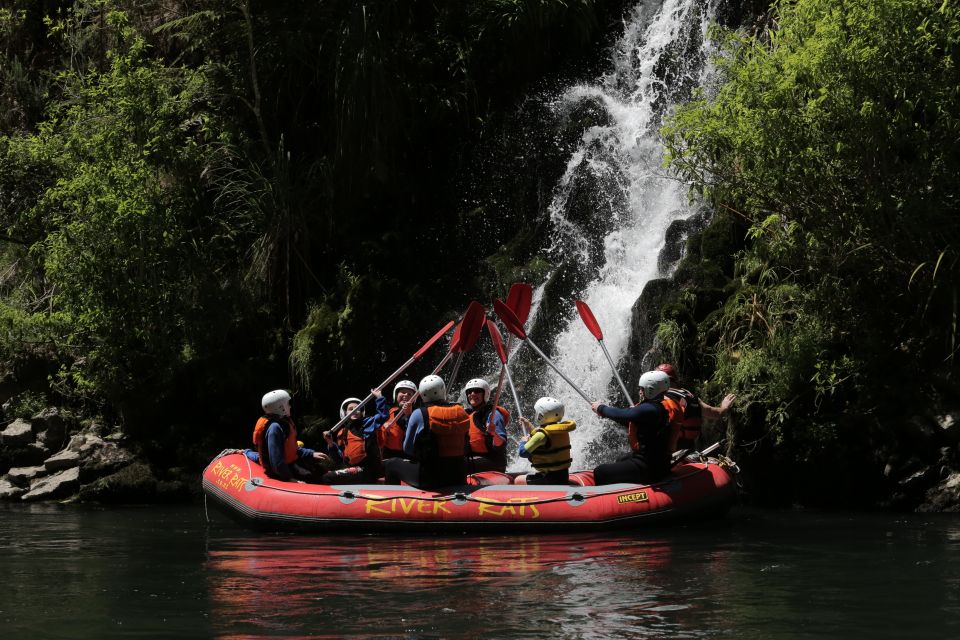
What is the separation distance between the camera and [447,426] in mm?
9070

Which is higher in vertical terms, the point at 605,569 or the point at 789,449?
the point at 789,449

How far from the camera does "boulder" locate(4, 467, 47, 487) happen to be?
13.8 meters

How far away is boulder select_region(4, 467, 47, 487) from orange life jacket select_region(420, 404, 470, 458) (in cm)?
670

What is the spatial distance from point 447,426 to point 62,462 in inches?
261

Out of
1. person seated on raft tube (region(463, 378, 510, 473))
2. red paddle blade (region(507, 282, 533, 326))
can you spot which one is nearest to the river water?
person seated on raft tube (region(463, 378, 510, 473))

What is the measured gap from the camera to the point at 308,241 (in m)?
14.8

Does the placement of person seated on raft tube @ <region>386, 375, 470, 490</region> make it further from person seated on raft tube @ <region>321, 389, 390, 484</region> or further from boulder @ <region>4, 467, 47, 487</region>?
boulder @ <region>4, 467, 47, 487</region>

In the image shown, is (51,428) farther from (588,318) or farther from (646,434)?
(646,434)

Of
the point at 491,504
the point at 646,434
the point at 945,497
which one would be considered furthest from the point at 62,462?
the point at 945,497

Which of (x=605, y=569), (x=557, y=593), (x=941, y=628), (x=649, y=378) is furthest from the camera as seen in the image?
(x=649, y=378)

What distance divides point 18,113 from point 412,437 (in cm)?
1166

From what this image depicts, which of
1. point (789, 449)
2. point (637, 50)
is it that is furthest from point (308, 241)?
point (789, 449)

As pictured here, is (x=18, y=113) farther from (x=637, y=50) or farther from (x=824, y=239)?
(x=824, y=239)

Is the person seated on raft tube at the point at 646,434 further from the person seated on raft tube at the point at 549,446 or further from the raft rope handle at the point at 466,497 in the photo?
the person seated on raft tube at the point at 549,446
